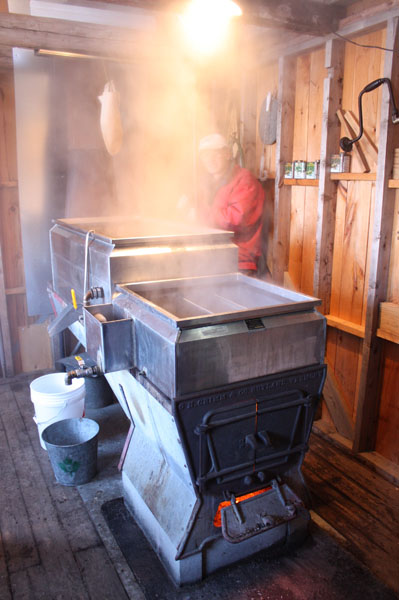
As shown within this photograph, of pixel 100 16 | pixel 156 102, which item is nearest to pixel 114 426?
pixel 156 102

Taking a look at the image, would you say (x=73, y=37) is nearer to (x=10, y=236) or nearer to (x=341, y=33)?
(x=10, y=236)

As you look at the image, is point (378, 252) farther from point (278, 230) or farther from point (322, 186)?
point (278, 230)

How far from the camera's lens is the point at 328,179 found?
10.1 feet

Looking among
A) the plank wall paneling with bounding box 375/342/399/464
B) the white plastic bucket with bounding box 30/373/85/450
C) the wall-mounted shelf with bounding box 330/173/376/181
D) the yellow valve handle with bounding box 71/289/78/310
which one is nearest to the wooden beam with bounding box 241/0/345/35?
the wall-mounted shelf with bounding box 330/173/376/181

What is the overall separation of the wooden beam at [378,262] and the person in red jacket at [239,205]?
0.96 meters

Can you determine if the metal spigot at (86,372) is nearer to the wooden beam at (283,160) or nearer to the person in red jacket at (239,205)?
the person in red jacket at (239,205)

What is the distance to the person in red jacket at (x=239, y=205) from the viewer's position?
11.4ft

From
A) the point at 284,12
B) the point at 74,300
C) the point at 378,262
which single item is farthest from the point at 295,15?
the point at 74,300

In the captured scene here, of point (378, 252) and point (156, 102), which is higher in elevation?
point (156, 102)

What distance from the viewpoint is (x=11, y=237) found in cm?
405

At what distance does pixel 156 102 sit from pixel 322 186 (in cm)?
163

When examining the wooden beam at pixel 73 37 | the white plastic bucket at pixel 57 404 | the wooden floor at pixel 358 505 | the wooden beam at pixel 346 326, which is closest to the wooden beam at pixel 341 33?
the wooden beam at pixel 73 37

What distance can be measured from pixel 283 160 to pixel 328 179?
1.77 ft

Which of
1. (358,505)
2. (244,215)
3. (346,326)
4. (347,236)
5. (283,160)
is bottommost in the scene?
(358,505)
